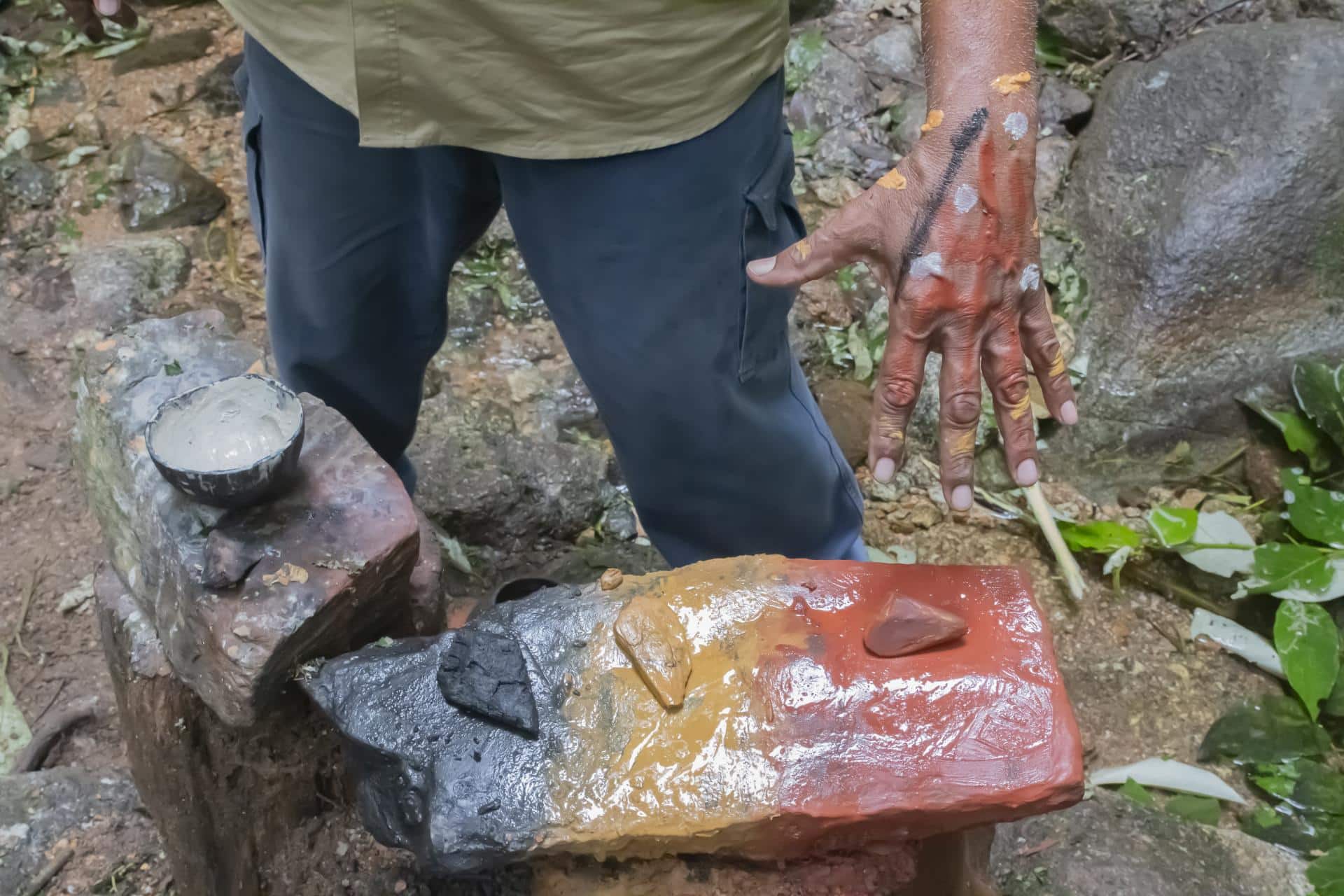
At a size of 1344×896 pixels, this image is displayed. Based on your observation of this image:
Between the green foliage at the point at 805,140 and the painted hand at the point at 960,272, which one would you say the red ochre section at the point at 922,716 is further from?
the green foliage at the point at 805,140

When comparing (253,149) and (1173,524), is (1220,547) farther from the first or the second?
(253,149)

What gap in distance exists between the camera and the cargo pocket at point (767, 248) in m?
1.65

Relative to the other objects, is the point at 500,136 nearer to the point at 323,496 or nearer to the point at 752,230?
the point at 752,230

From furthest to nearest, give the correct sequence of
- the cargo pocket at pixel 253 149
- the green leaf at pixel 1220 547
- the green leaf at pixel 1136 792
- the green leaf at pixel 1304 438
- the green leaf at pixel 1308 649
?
the green leaf at pixel 1304 438 → the green leaf at pixel 1220 547 → the green leaf at pixel 1308 649 → the green leaf at pixel 1136 792 → the cargo pocket at pixel 253 149

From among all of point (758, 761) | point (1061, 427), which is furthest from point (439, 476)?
point (1061, 427)

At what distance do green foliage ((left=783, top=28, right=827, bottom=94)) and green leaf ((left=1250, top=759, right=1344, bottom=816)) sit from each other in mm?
2827

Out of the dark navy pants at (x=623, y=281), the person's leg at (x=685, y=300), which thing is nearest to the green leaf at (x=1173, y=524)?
the dark navy pants at (x=623, y=281)

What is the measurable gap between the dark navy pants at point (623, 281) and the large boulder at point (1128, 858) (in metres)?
0.70

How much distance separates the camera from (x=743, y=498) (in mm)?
1955

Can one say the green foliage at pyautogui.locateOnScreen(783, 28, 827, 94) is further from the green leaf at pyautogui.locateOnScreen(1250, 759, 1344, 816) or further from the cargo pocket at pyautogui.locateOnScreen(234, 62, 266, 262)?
the green leaf at pyautogui.locateOnScreen(1250, 759, 1344, 816)

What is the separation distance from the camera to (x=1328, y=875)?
199 cm

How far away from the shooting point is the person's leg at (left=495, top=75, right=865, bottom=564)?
158 cm

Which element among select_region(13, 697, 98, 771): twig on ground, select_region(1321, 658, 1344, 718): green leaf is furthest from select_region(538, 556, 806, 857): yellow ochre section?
select_region(1321, 658, 1344, 718): green leaf

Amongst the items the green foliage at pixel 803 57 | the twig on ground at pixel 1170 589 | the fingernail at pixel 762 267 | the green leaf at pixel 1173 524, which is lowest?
the twig on ground at pixel 1170 589
